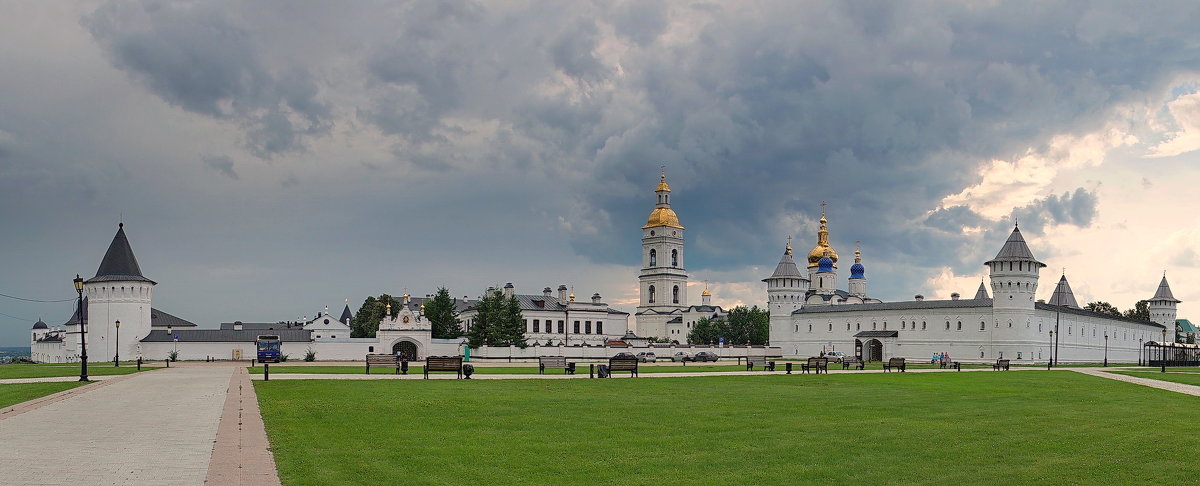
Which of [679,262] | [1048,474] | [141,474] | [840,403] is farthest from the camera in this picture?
[679,262]

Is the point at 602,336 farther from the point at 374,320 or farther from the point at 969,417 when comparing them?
the point at 969,417

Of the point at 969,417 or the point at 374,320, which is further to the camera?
the point at 374,320

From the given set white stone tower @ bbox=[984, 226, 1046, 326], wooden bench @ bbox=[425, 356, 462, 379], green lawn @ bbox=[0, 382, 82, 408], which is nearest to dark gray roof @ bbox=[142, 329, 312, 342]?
wooden bench @ bbox=[425, 356, 462, 379]

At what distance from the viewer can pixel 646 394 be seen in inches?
1036

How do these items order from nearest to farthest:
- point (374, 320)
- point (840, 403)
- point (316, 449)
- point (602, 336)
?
point (316, 449)
point (840, 403)
point (374, 320)
point (602, 336)

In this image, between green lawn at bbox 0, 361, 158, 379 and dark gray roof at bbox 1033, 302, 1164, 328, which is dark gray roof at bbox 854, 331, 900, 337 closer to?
dark gray roof at bbox 1033, 302, 1164, 328

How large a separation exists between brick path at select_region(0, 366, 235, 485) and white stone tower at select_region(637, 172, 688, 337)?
11264 cm

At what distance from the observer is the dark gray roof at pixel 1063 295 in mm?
128750

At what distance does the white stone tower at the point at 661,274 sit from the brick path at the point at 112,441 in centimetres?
11264

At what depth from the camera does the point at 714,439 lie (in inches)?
601

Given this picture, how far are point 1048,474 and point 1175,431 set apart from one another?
22.2ft

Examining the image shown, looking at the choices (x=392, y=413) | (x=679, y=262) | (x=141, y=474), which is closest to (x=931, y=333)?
(x=679, y=262)

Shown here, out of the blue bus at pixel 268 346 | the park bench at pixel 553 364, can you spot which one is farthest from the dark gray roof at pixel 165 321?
the park bench at pixel 553 364

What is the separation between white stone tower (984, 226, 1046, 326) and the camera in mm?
85562
